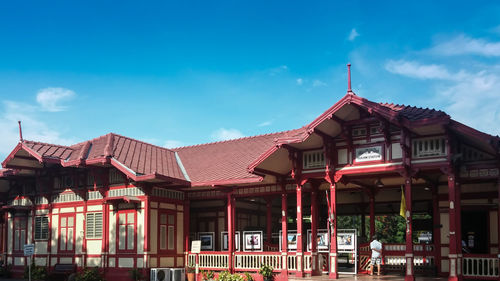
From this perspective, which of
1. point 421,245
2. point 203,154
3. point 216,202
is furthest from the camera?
point 203,154

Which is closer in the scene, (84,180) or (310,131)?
(310,131)

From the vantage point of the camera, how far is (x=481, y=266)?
17656mm

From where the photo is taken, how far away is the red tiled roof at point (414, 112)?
54.3 ft

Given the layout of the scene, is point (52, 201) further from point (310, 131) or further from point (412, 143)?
point (412, 143)

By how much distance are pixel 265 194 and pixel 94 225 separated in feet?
25.4

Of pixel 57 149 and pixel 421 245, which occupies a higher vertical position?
pixel 57 149

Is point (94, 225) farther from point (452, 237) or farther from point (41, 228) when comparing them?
point (452, 237)

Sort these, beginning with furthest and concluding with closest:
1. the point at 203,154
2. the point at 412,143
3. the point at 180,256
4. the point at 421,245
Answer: the point at 203,154 → the point at 180,256 → the point at 421,245 → the point at 412,143

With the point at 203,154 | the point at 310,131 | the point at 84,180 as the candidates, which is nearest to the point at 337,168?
the point at 310,131

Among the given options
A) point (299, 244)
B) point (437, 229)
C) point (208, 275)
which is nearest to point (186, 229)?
point (208, 275)

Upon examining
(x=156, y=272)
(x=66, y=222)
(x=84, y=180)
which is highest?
(x=84, y=180)

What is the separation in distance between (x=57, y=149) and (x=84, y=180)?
197 cm

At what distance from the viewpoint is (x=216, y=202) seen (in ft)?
82.7

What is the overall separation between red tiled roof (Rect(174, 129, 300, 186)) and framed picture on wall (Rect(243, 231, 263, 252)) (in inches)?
88.0
